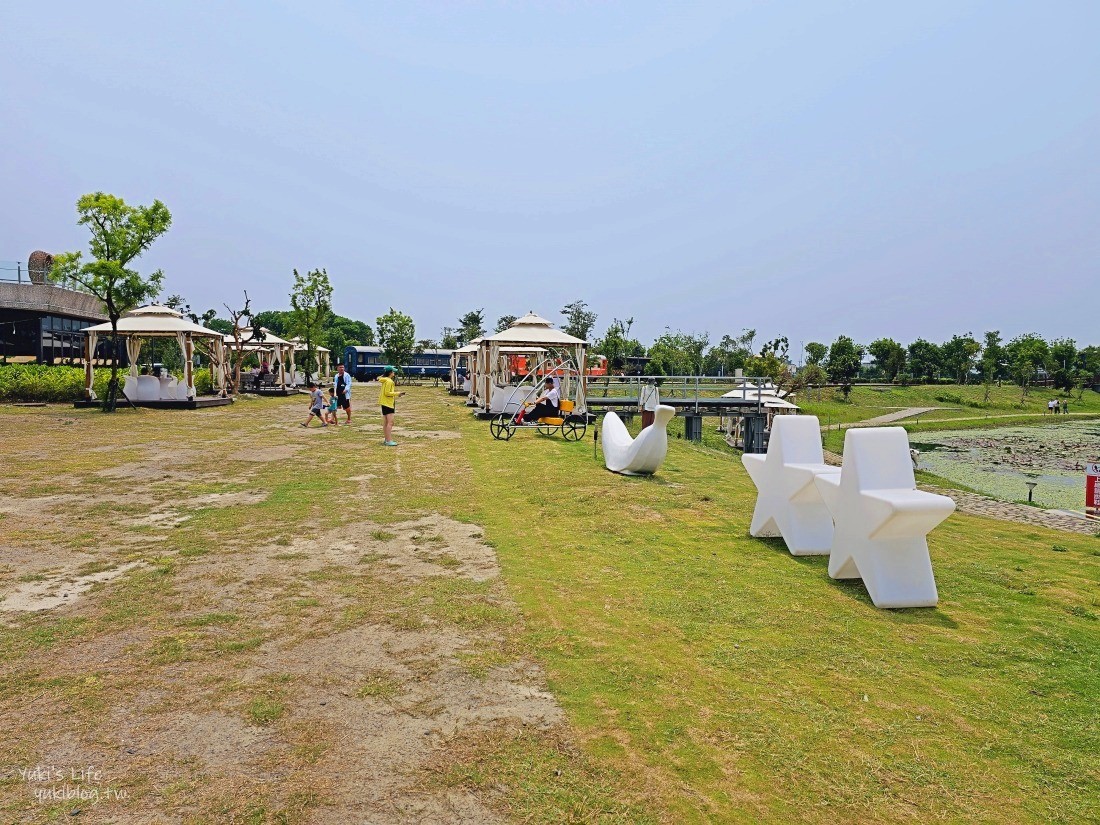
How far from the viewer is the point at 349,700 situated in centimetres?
327

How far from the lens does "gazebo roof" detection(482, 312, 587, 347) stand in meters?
18.1

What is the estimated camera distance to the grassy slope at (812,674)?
8.80 ft

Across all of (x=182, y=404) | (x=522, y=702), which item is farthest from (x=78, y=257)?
(x=522, y=702)

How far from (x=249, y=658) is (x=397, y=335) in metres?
45.0

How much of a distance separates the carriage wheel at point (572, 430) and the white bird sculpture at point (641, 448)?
4021 millimetres

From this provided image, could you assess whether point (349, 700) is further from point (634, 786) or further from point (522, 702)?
point (634, 786)

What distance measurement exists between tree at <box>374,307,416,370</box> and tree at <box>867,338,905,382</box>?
44118 millimetres

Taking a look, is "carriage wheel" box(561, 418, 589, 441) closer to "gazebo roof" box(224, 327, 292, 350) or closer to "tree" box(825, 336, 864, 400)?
"gazebo roof" box(224, 327, 292, 350)

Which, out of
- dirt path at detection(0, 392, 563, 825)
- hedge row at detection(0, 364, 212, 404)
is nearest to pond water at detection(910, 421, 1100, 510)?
dirt path at detection(0, 392, 563, 825)

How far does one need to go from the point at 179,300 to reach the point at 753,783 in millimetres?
63642

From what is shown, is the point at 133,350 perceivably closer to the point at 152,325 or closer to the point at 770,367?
the point at 152,325

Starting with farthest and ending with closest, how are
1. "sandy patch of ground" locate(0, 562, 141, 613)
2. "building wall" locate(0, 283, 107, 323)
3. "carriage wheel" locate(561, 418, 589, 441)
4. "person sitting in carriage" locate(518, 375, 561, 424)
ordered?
"building wall" locate(0, 283, 107, 323)
"carriage wheel" locate(561, 418, 589, 441)
"person sitting in carriage" locate(518, 375, 561, 424)
"sandy patch of ground" locate(0, 562, 141, 613)

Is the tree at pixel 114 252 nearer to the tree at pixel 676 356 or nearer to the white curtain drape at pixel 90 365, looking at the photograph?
the white curtain drape at pixel 90 365

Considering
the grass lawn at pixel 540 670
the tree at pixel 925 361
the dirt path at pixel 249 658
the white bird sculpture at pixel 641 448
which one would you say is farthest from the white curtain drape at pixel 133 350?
the tree at pixel 925 361
